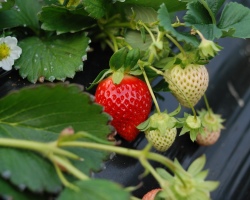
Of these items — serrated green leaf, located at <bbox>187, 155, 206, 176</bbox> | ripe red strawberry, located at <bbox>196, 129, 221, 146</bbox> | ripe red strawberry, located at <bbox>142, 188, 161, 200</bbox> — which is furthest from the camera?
ripe red strawberry, located at <bbox>196, 129, 221, 146</bbox>

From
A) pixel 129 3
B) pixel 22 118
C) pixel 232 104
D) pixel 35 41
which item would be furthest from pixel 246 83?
pixel 22 118

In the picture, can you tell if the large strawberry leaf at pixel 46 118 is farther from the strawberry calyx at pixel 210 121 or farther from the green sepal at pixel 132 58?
the strawberry calyx at pixel 210 121

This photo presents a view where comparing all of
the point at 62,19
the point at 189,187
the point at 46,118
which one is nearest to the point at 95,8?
the point at 62,19

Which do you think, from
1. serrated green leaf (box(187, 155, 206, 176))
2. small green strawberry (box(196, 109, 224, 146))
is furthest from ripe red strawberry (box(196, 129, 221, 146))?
serrated green leaf (box(187, 155, 206, 176))

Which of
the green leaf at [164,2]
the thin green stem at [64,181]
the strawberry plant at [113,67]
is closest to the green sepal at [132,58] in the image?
the strawberry plant at [113,67]

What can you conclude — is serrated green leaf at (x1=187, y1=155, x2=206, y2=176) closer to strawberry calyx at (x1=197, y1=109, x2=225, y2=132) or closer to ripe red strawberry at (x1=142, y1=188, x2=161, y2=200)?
ripe red strawberry at (x1=142, y1=188, x2=161, y2=200)

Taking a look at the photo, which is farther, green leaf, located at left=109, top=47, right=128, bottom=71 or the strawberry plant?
green leaf, located at left=109, top=47, right=128, bottom=71

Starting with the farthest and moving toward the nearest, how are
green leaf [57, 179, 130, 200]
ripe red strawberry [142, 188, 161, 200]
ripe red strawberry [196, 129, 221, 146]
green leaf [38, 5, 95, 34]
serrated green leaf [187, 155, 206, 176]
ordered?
ripe red strawberry [196, 129, 221, 146] < green leaf [38, 5, 95, 34] < ripe red strawberry [142, 188, 161, 200] < serrated green leaf [187, 155, 206, 176] < green leaf [57, 179, 130, 200]

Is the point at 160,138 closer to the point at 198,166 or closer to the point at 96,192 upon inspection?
Result: the point at 198,166
